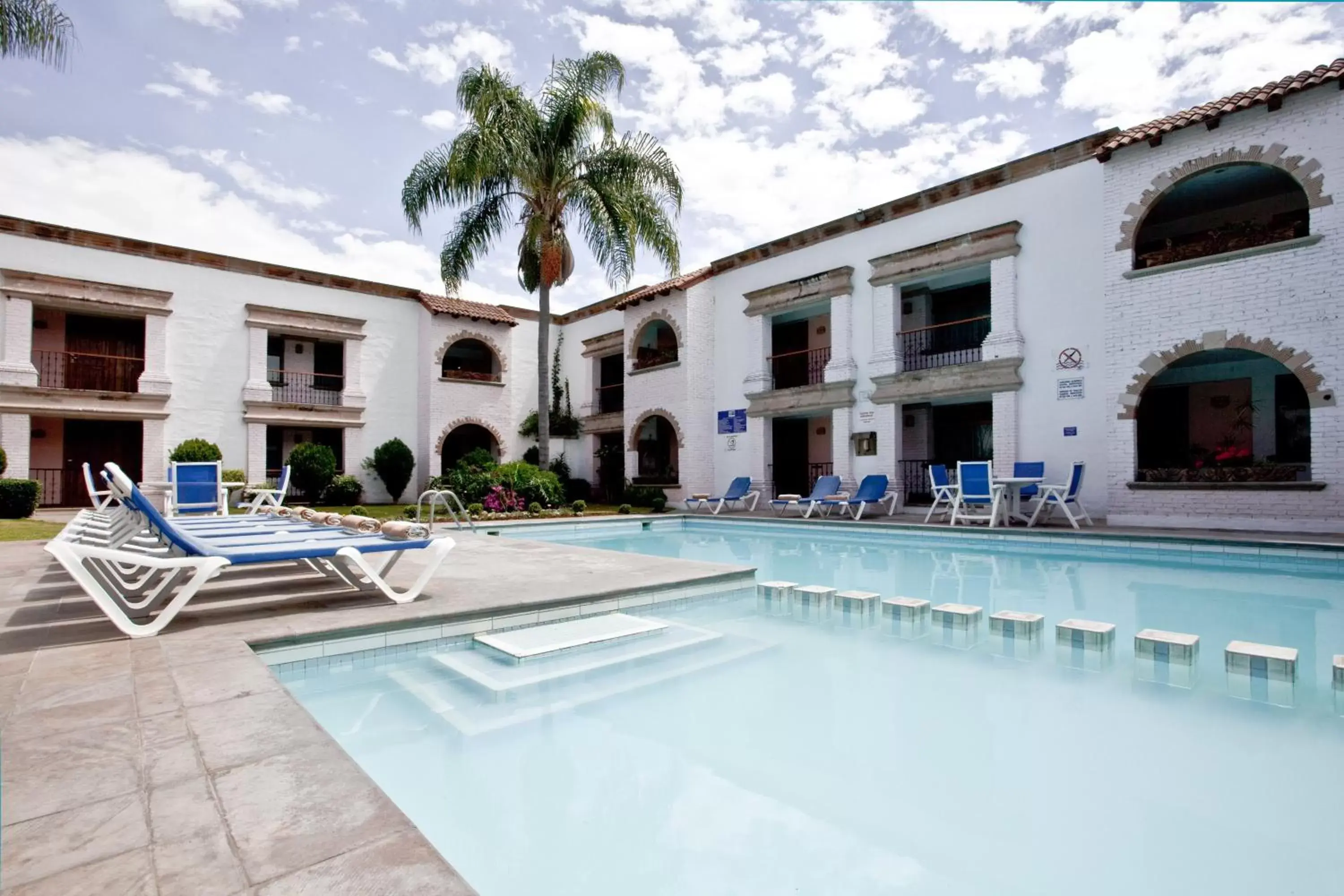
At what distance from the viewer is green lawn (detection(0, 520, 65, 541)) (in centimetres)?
945

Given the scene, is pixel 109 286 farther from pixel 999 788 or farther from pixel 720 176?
pixel 999 788

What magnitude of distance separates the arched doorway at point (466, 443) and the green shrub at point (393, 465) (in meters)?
2.59

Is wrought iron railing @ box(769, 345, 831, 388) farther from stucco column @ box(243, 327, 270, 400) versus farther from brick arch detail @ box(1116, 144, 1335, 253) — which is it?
stucco column @ box(243, 327, 270, 400)

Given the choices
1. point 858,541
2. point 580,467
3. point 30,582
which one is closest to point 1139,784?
point 30,582

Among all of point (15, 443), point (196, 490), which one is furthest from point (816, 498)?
point (15, 443)

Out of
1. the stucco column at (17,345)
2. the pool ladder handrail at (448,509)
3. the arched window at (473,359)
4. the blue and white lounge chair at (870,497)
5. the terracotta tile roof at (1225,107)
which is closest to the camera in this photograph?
the pool ladder handrail at (448,509)

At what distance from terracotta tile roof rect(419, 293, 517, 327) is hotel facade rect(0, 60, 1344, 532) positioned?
0.10 metres

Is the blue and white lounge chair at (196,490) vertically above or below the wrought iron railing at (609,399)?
below

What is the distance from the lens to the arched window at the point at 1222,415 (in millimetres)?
13055

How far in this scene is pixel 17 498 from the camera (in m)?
13.2

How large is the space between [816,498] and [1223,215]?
9907 mm

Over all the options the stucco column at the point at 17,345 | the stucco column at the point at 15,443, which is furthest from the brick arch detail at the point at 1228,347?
the stucco column at the point at 17,345

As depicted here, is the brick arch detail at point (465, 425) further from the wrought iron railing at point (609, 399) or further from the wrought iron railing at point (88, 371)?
the wrought iron railing at point (88, 371)

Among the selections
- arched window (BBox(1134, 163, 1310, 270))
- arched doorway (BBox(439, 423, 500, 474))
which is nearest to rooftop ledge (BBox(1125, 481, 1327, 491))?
arched window (BBox(1134, 163, 1310, 270))
